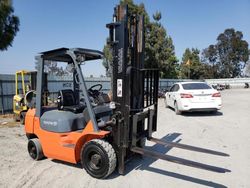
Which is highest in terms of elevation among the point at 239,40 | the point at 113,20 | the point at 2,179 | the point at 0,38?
the point at 239,40

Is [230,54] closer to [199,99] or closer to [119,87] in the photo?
[199,99]

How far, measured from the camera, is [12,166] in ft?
16.2

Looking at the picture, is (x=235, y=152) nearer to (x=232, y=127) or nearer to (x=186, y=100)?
(x=232, y=127)

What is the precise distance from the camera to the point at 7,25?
13.4 m

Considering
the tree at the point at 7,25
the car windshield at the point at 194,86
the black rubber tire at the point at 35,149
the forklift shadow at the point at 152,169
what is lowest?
the forklift shadow at the point at 152,169

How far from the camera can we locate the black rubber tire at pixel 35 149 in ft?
16.6

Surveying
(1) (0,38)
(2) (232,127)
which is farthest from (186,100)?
(1) (0,38)

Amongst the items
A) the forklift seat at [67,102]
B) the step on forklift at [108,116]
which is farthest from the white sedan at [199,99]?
the forklift seat at [67,102]

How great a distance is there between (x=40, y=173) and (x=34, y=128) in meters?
1.03

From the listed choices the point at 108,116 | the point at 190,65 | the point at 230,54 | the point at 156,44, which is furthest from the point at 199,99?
the point at 230,54

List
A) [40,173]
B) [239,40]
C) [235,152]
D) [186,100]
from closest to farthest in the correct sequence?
[40,173]
[235,152]
[186,100]
[239,40]

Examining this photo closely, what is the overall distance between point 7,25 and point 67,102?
35.3 feet

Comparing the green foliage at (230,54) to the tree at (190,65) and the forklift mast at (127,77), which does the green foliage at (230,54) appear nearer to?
the tree at (190,65)

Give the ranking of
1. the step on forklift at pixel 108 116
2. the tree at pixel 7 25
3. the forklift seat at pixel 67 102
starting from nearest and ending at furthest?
the step on forklift at pixel 108 116 → the forklift seat at pixel 67 102 → the tree at pixel 7 25
